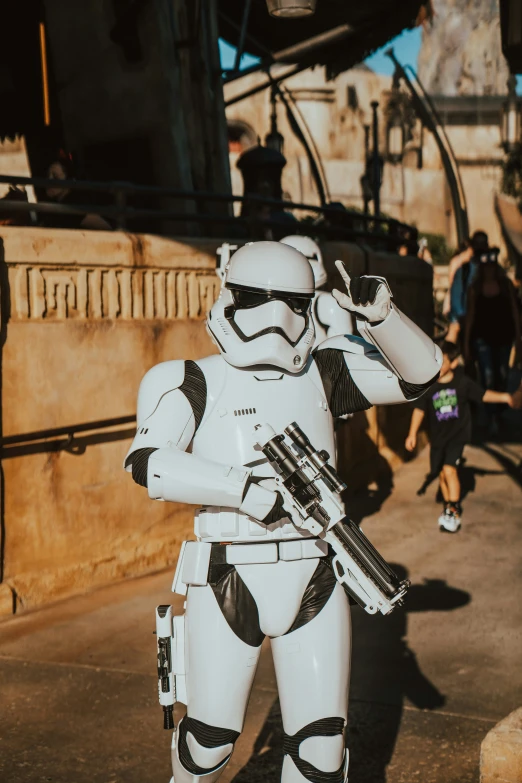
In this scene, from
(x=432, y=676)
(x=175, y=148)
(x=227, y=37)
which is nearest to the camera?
(x=432, y=676)

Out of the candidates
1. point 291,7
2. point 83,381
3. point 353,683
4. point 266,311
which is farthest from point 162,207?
point 266,311

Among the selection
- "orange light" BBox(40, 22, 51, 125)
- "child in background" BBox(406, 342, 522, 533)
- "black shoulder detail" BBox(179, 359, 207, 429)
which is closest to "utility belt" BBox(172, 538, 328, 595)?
"black shoulder detail" BBox(179, 359, 207, 429)

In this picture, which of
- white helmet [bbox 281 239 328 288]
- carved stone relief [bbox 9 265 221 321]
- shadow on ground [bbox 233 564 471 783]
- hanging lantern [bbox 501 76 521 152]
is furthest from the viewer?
hanging lantern [bbox 501 76 521 152]

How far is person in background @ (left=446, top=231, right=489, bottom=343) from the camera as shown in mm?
10992

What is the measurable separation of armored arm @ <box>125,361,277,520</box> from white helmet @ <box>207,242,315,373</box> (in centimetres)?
16

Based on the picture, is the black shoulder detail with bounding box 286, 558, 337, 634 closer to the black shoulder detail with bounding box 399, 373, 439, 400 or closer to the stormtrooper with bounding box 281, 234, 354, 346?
the black shoulder detail with bounding box 399, 373, 439, 400

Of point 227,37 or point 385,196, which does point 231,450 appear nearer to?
point 227,37

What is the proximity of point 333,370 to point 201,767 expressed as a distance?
51.8 inches

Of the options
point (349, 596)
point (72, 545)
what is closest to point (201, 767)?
point (349, 596)

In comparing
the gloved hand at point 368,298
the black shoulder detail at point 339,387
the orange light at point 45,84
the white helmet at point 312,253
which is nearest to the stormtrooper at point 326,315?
the white helmet at point 312,253

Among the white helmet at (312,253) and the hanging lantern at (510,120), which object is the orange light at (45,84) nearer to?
the white helmet at (312,253)

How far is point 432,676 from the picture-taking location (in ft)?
17.1

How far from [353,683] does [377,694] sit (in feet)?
0.65

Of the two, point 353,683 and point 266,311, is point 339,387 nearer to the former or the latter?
point 266,311
